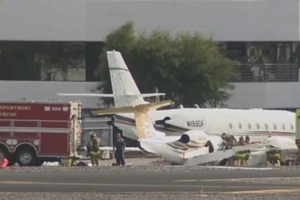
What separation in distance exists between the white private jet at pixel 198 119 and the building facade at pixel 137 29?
1194 cm

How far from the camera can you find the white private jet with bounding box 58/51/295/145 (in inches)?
1806

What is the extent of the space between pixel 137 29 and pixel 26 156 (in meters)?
21.4

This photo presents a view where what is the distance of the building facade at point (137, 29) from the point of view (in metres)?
60.2

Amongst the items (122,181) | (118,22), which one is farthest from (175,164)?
(118,22)

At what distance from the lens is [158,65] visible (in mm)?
56469

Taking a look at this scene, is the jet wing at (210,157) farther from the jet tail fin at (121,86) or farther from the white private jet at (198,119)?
the jet tail fin at (121,86)

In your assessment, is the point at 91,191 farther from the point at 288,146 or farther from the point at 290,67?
the point at 290,67

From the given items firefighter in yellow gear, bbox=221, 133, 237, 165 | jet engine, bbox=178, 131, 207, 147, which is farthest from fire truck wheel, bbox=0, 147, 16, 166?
firefighter in yellow gear, bbox=221, 133, 237, 165

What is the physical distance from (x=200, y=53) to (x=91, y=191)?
108 feet

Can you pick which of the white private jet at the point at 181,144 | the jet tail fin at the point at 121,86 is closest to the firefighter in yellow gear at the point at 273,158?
the white private jet at the point at 181,144

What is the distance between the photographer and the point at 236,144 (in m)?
43.4

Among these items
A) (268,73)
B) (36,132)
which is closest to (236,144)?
(36,132)

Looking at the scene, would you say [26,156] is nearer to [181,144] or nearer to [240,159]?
[181,144]

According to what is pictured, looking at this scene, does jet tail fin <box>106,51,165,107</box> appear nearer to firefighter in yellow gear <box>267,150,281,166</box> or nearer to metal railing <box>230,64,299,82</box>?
firefighter in yellow gear <box>267,150,281,166</box>
